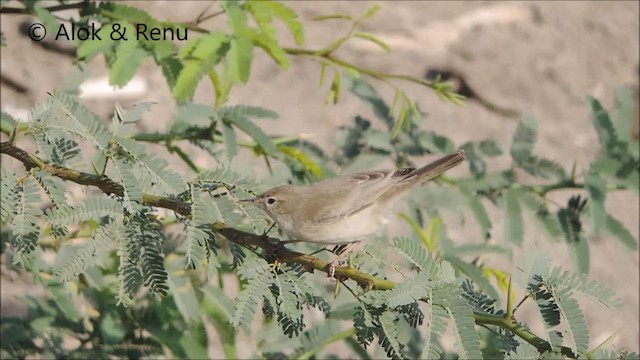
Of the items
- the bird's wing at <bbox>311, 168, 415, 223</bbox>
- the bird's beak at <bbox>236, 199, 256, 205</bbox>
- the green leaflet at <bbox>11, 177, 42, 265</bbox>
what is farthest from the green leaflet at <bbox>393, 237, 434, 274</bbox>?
the green leaflet at <bbox>11, 177, 42, 265</bbox>

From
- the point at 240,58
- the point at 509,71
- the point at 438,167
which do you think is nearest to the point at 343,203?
the point at 438,167

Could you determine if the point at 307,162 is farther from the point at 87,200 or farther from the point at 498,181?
the point at 87,200

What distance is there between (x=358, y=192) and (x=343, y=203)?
6 cm

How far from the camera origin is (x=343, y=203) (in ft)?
9.50

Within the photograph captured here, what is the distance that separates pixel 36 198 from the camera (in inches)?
88.1

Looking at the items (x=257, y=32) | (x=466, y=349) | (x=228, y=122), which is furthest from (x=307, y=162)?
(x=466, y=349)

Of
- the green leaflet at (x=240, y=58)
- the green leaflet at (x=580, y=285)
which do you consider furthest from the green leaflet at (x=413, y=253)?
the green leaflet at (x=240, y=58)

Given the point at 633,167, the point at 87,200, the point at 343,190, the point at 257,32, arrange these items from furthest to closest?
the point at 633,167
the point at 257,32
the point at 343,190
the point at 87,200

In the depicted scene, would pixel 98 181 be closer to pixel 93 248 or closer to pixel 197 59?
pixel 93 248

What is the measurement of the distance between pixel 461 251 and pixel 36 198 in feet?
6.26

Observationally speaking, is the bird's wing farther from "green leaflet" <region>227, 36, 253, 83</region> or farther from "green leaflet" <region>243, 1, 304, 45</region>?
"green leaflet" <region>243, 1, 304, 45</region>

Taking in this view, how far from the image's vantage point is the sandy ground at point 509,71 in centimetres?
574

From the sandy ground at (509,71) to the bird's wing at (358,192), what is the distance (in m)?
2.73

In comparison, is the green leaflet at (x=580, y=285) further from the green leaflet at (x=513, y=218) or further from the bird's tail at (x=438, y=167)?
the green leaflet at (x=513, y=218)
